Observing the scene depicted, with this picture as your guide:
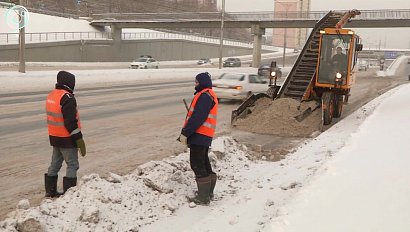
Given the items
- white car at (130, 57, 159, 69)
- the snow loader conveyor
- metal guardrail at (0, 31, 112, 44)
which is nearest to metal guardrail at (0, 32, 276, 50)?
metal guardrail at (0, 31, 112, 44)

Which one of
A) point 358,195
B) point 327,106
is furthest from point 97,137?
point 327,106

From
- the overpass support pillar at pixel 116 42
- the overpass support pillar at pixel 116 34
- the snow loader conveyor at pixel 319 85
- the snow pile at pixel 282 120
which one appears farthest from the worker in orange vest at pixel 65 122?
the overpass support pillar at pixel 116 34

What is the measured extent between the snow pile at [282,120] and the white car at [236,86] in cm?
488

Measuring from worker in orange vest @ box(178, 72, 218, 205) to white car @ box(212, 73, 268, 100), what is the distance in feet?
42.5

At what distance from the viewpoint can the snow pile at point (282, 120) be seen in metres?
12.7

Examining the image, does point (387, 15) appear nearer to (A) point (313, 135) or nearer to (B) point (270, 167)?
(A) point (313, 135)

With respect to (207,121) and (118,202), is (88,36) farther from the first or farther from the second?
(118,202)

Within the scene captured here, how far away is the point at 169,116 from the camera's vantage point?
14984 mm

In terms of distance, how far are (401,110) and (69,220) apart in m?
13.2

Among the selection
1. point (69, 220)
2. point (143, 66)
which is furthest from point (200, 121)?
point (143, 66)

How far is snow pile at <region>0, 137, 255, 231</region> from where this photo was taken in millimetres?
4824

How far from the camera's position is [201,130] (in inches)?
241

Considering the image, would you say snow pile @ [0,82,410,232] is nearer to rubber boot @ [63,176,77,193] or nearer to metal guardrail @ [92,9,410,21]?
rubber boot @ [63,176,77,193]

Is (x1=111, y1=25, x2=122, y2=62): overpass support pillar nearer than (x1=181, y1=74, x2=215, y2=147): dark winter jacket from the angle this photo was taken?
No
